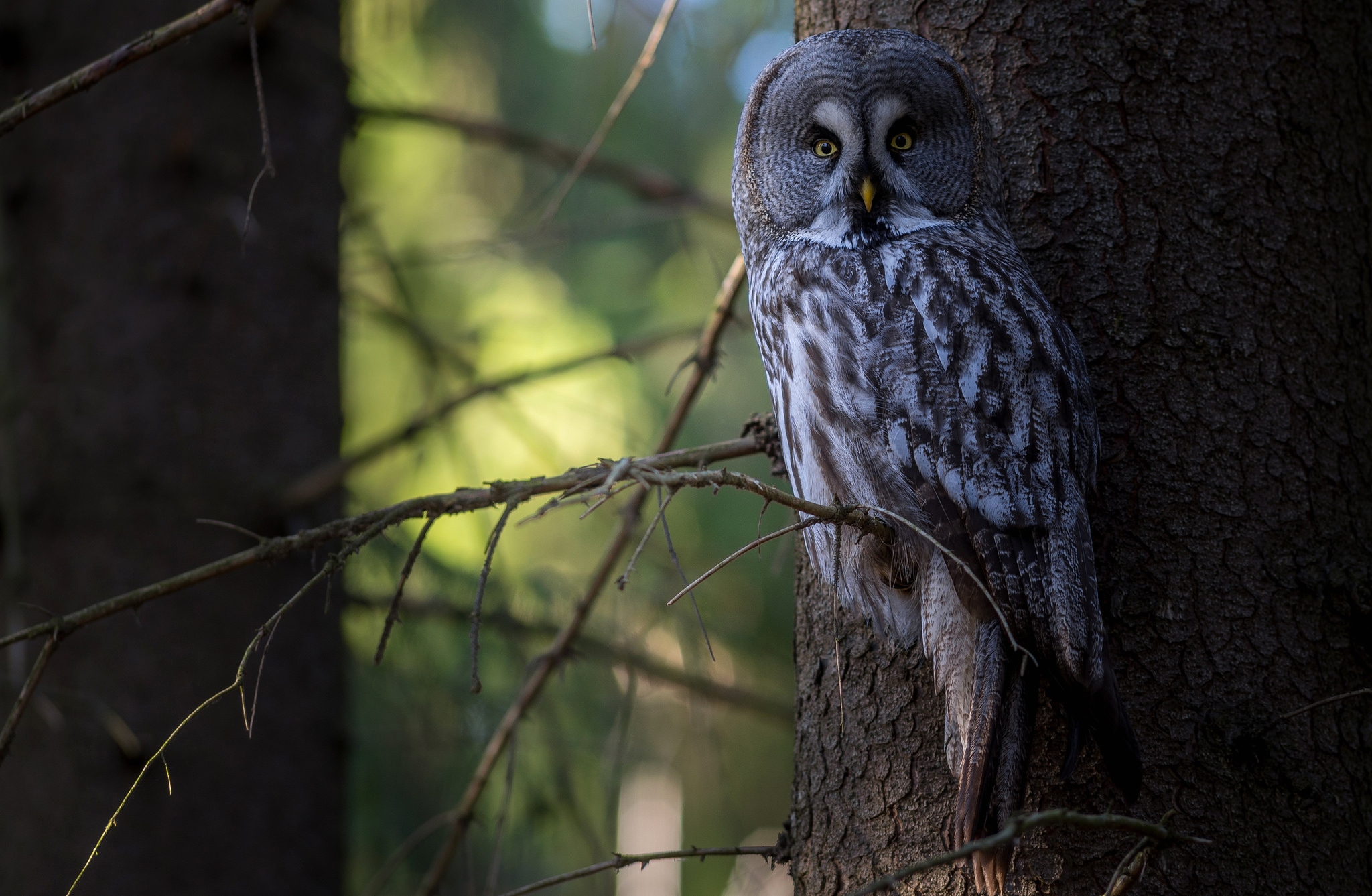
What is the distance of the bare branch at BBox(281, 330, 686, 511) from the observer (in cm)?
237

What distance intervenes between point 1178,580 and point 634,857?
90 centimetres

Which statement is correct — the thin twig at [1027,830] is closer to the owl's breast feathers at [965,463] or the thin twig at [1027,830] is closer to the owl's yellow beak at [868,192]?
the owl's breast feathers at [965,463]

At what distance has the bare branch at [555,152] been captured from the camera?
2854 millimetres

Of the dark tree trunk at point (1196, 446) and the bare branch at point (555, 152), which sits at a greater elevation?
the bare branch at point (555, 152)

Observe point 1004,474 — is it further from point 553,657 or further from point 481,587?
point 553,657

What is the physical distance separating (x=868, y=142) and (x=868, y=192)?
105 mm

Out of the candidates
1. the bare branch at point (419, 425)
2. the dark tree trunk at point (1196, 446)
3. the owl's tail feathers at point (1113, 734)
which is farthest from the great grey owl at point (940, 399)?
the bare branch at point (419, 425)

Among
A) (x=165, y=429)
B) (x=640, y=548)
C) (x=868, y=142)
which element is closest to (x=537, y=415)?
(x=165, y=429)

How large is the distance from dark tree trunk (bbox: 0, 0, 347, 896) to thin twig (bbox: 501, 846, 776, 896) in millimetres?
1231

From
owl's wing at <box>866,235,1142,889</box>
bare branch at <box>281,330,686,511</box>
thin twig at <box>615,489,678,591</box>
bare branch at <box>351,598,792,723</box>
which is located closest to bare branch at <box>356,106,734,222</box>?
bare branch at <box>281,330,686,511</box>

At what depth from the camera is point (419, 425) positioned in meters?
2.51

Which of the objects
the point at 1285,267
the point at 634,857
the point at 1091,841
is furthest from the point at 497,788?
the point at 1285,267

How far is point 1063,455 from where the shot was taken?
4.83 ft

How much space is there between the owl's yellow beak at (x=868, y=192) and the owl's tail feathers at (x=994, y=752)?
76 cm
